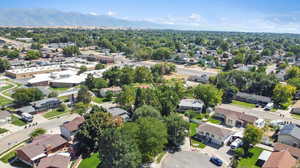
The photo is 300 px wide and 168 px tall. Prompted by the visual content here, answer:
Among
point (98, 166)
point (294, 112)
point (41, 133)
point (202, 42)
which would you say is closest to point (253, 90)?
point (294, 112)

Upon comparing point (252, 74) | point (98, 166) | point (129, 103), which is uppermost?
point (252, 74)

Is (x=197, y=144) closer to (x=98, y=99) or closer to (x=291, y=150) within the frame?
(x=291, y=150)

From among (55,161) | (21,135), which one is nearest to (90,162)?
(55,161)

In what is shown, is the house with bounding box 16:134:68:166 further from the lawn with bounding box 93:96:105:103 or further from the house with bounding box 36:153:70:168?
the lawn with bounding box 93:96:105:103

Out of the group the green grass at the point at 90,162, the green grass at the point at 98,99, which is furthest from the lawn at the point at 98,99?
the green grass at the point at 90,162

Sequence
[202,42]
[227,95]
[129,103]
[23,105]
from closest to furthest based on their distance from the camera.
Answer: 1. [129,103]
2. [23,105]
3. [227,95]
4. [202,42]

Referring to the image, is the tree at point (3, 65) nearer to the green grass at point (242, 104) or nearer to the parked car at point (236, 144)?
the green grass at point (242, 104)

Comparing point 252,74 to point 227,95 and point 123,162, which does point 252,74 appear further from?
point 123,162

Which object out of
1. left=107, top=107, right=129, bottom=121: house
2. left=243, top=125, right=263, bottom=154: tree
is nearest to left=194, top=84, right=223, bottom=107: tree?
left=243, top=125, right=263, bottom=154: tree
